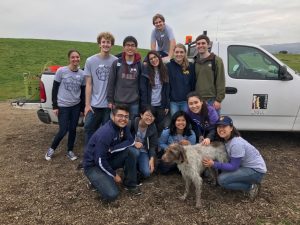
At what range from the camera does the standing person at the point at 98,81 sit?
5324mm

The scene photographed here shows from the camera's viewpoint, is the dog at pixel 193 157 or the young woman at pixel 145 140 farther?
the young woman at pixel 145 140

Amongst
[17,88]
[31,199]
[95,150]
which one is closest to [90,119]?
[95,150]

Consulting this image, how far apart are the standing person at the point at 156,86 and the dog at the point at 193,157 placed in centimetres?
104

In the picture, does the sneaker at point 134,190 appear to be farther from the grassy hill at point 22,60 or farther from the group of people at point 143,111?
the grassy hill at point 22,60

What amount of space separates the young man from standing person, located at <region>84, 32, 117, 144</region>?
3.11 ft

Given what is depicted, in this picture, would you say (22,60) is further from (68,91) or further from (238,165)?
(238,165)

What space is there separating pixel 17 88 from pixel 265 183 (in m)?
15.0

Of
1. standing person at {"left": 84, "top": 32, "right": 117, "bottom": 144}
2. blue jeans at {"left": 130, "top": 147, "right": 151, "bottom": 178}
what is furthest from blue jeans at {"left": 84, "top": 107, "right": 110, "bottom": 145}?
blue jeans at {"left": 130, "top": 147, "right": 151, "bottom": 178}

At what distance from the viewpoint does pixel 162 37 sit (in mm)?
6219

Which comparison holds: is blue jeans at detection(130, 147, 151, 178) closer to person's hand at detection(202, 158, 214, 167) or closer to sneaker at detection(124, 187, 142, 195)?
sneaker at detection(124, 187, 142, 195)

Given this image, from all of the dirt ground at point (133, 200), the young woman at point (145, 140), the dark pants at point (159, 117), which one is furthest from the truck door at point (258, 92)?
the young woman at point (145, 140)

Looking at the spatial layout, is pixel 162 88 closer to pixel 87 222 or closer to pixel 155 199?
pixel 155 199

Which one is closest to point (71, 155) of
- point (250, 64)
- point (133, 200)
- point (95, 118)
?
point (95, 118)

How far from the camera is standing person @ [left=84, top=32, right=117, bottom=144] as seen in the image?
532cm
